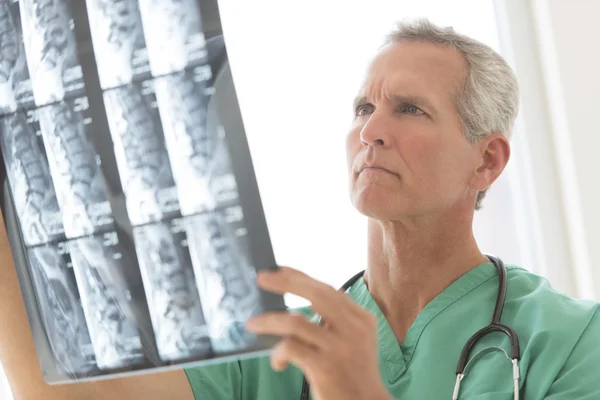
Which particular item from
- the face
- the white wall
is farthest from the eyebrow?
the white wall

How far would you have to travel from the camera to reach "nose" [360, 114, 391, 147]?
1.17 meters

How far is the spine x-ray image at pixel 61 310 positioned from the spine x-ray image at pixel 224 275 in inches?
6.7

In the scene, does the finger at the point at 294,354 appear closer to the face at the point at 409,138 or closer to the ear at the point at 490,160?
the face at the point at 409,138

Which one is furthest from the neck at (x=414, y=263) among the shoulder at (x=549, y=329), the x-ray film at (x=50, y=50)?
the x-ray film at (x=50, y=50)

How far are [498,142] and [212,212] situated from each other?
0.77 m

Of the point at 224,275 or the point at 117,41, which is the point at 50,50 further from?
the point at 224,275

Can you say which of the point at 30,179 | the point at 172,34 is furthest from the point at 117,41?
the point at 30,179

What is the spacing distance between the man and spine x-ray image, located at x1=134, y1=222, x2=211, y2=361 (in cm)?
30

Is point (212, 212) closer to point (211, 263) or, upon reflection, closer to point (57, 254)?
point (211, 263)

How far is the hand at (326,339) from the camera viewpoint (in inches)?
26.7

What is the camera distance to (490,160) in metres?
1.34

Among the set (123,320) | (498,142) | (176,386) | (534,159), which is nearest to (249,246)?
(123,320)

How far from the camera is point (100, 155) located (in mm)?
783

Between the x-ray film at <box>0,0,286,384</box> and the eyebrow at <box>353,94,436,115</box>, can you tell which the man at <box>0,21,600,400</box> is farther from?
the x-ray film at <box>0,0,286,384</box>
